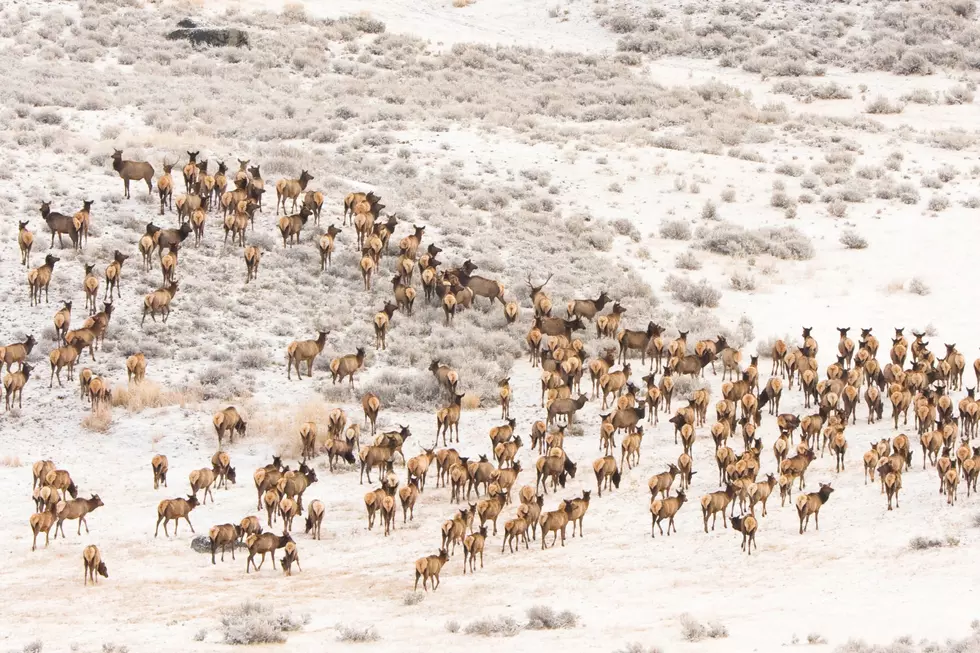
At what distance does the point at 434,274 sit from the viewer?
2981 cm

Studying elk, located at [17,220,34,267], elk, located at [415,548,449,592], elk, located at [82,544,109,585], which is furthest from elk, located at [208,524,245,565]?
elk, located at [17,220,34,267]

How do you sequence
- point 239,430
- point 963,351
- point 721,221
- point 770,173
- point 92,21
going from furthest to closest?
point 92,21 < point 770,173 < point 721,221 < point 963,351 < point 239,430

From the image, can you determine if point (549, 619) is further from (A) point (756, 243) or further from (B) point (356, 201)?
(A) point (756, 243)

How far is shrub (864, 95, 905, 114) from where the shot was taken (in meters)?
51.3

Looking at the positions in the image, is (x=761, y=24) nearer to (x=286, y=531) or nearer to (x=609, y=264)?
(x=609, y=264)

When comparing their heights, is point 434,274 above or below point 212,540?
above

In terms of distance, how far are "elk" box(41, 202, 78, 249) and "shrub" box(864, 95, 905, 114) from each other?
33.9m

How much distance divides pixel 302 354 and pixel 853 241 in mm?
18275

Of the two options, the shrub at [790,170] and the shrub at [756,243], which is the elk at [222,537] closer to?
the shrub at [756,243]

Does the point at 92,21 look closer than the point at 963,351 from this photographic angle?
No

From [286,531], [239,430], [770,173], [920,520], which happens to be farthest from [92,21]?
[920,520]

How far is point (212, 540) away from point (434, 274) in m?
13.2

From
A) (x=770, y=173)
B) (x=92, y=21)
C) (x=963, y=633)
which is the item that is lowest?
(x=963, y=633)

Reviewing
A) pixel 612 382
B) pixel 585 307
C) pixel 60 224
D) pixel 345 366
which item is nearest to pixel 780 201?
pixel 585 307
